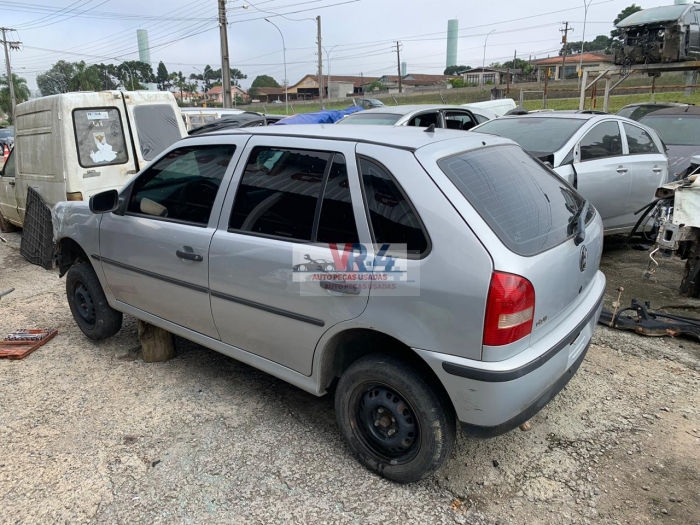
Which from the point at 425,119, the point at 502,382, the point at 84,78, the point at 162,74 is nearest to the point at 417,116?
the point at 425,119

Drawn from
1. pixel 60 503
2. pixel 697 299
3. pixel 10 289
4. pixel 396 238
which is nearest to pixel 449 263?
pixel 396 238

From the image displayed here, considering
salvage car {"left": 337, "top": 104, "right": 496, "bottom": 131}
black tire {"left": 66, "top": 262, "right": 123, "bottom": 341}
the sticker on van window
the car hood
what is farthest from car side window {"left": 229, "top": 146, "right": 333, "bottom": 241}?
the car hood

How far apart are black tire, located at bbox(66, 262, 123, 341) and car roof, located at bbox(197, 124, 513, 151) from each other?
1912 millimetres

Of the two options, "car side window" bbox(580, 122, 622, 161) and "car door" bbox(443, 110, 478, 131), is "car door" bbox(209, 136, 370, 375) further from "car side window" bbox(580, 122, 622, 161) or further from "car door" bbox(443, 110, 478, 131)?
"car door" bbox(443, 110, 478, 131)

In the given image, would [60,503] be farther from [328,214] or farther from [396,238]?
[396,238]

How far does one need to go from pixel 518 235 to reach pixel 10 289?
5827 mm

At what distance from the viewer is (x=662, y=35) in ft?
41.0

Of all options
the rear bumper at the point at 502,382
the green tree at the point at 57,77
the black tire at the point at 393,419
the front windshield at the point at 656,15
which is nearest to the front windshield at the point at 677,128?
the front windshield at the point at 656,15

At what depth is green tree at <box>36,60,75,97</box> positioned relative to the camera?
2719 inches

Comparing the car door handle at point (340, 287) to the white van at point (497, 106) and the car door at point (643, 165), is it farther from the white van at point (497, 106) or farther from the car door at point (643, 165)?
the white van at point (497, 106)

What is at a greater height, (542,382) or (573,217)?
(573,217)

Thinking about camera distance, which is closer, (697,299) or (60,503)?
(60,503)

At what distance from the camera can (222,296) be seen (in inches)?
119

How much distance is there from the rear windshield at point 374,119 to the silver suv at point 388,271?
483cm
